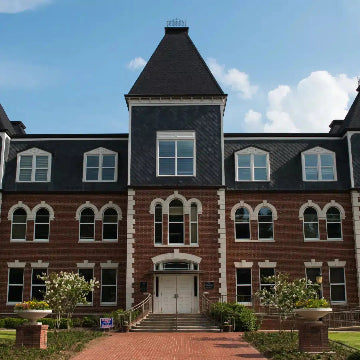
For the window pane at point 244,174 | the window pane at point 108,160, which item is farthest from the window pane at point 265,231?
the window pane at point 108,160

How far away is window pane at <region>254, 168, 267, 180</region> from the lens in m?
31.3

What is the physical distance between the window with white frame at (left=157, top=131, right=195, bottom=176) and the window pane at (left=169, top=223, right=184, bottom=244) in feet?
9.72

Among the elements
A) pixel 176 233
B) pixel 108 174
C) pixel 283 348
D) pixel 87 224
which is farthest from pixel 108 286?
pixel 283 348

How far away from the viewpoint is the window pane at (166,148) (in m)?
30.1

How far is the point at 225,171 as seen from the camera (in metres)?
31.3

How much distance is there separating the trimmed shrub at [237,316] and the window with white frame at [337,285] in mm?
6601

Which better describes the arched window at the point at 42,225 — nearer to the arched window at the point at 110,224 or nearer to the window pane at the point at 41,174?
the window pane at the point at 41,174

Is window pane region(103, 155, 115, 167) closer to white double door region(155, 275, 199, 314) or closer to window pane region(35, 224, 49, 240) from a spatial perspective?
window pane region(35, 224, 49, 240)

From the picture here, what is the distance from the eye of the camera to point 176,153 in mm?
30141

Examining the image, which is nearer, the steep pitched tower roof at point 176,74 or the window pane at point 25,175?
the steep pitched tower roof at point 176,74

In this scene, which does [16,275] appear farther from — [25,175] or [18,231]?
[25,175]

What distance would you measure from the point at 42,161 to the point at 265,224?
46.1 ft

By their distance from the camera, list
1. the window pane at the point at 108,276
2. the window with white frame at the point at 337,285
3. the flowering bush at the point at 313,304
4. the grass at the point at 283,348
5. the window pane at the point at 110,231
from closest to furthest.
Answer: the grass at the point at 283,348 < the flowering bush at the point at 313,304 < the window with white frame at the point at 337,285 < the window pane at the point at 108,276 < the window pane at the point at 110,231

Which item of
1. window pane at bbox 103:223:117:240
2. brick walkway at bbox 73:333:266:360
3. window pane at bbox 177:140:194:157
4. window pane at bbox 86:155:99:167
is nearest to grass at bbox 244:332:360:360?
→ brick walkway at bbox 73:333:266:360
